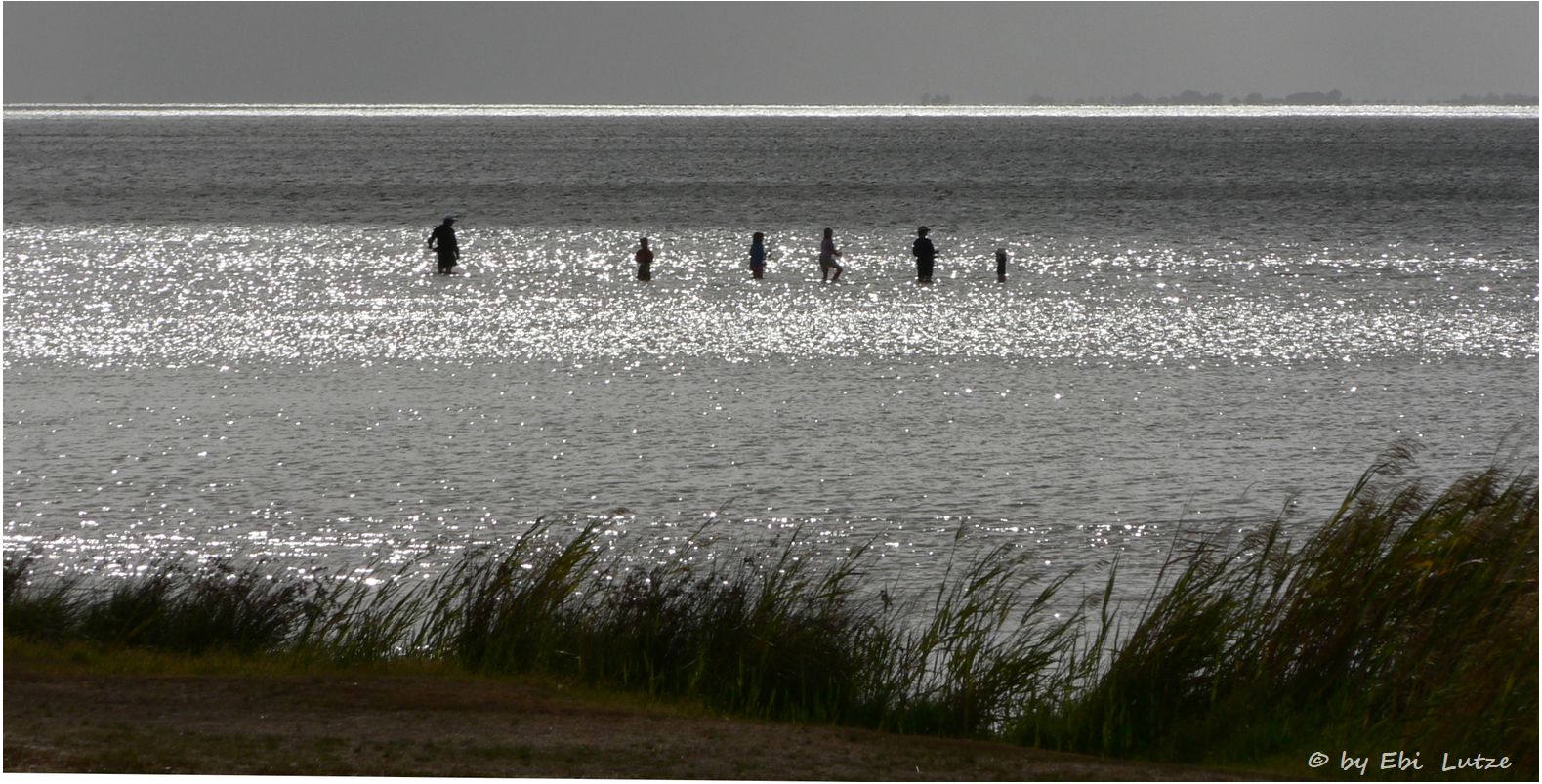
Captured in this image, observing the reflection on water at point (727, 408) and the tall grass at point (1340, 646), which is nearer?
the tall grass at point (1340, 646)

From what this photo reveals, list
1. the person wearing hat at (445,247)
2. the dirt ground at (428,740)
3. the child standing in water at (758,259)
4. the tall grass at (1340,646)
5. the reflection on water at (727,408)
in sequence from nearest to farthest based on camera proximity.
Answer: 1. the dirt ground at (428,740)
2. the tall grass at (1340,646)
3. the reflection on water at (727,408)
4. the child standing in water at (758,259)
5. the person wearing hat at (445,247)

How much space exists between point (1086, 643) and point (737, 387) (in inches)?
455

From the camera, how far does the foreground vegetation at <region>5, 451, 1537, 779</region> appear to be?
8.28 m

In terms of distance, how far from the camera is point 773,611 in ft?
32.4

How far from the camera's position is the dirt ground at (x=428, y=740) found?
7711mm

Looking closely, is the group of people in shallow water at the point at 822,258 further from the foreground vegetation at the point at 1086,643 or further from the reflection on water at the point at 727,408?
the foreground vegetation at the point at 1086,643

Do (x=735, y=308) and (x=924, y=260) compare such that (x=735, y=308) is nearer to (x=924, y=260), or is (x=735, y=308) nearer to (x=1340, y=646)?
(x=924, y=260)

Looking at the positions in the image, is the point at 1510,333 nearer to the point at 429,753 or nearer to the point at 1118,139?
the point at 429,753

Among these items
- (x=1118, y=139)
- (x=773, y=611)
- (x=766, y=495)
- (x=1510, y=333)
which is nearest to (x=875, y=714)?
(x=773, y=611)

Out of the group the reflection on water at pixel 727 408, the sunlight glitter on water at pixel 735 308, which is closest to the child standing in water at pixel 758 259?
the reflection on water at pixel 727 408

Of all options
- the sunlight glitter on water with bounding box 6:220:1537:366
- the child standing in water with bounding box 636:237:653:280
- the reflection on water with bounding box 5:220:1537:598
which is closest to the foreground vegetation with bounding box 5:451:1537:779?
the reflection on water with bounding box 5:220:1537:598

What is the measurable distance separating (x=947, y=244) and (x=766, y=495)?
3488 cm

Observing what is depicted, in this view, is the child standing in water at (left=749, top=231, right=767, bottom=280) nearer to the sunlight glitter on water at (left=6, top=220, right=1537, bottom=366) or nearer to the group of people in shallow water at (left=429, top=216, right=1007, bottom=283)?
the group of people in shallow water at (left=429, top=216, right=1007, bottom=283)

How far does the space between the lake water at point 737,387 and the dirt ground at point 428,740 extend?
4.01 metres
